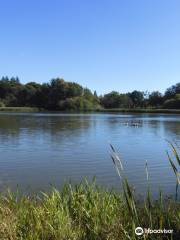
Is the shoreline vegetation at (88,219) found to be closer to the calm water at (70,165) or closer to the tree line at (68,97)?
the calm water at (70,165)

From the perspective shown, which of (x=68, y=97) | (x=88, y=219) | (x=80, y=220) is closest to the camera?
(x=88, y=219)

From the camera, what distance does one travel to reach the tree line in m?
165

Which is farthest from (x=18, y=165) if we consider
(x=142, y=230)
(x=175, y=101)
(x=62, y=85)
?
(x=62, y=85)

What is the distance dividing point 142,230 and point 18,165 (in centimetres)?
1506

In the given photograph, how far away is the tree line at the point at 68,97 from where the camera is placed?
165 metres

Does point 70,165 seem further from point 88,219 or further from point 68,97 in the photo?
point 68,97

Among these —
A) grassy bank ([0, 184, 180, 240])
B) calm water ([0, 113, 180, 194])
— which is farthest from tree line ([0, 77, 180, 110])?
grassy bank ([0, 184, 180, 240])

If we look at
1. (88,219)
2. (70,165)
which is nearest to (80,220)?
(88,219)

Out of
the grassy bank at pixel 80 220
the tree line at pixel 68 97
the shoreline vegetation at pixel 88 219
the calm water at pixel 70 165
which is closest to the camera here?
the shoreline vegetation at pixel 88 219

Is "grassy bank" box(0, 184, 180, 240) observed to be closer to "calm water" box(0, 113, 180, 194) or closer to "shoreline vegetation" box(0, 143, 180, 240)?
"shoreline vegetation" box(0, 143, 180, 240)

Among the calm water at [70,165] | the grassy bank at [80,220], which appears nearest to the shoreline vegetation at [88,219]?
the grassy bank at [80,220]

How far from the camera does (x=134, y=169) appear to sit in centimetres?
1973

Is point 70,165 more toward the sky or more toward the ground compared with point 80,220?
more toward the ground

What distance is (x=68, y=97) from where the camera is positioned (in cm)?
16750
